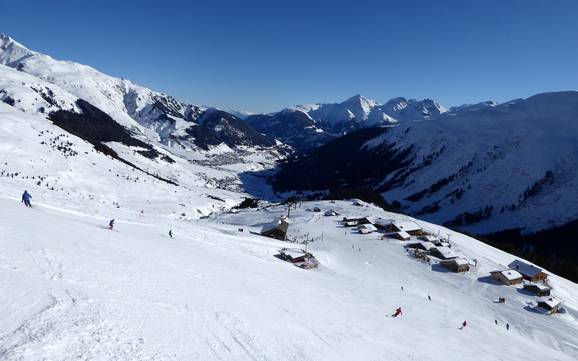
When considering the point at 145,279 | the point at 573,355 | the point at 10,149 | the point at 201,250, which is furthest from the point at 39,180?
the point at 573,355

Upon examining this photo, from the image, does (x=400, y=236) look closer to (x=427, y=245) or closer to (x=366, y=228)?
(x=427, y=245)

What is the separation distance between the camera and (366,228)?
272 feet

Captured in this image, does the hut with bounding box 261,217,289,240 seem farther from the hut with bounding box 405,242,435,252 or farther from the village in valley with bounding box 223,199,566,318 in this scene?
the hut with bounding box 405,242,435,252

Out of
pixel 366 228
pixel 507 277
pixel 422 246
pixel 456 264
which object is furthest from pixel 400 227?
pixel 507 277

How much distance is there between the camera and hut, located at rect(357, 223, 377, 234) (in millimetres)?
81625

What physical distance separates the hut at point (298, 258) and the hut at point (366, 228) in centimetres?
2737

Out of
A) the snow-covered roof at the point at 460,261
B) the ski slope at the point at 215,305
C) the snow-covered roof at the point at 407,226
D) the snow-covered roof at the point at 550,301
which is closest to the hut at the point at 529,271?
the ski slope at the point at 215,305

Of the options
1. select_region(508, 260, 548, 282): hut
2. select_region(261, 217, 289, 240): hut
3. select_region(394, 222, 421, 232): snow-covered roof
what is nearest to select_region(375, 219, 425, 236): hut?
select_region(394, 222, 421, 232): snow-covered roof

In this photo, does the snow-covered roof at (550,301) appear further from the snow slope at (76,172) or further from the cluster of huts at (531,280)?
the snow slope at (76,172)

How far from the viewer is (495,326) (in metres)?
43.1

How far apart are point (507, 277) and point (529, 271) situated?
33.6ft

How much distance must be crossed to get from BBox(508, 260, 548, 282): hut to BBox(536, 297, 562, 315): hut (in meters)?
11.6

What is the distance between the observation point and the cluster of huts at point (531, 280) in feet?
179

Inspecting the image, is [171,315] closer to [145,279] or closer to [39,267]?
[145,279]
